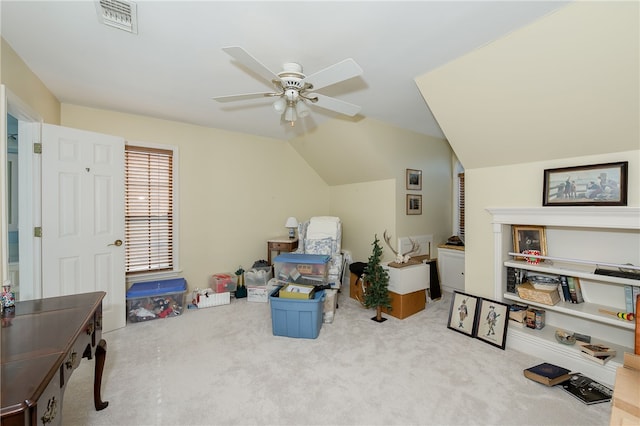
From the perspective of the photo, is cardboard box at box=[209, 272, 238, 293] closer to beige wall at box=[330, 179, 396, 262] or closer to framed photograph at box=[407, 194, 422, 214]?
beige wall at box=[330, 179, 396, 262]

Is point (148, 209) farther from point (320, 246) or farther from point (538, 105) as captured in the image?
point (538, 105)

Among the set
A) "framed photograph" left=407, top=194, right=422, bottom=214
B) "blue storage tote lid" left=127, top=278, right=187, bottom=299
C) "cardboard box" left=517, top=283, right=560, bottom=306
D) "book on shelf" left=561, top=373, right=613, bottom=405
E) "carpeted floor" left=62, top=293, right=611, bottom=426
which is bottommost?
"carpeted floor" left=62, top=293, right=611, bottom=426

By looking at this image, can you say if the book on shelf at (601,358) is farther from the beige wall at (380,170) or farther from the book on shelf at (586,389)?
the beige wall at (380,170)

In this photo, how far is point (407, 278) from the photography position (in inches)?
129

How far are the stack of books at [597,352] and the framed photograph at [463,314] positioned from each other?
0.81m

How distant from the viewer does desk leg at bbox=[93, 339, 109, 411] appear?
1.74 metres

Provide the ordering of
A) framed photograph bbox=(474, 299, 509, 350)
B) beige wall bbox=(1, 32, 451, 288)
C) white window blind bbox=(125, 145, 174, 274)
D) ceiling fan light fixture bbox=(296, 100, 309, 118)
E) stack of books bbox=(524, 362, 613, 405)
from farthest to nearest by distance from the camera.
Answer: beige wall bbox=(1, 32, 451, 288) → white window blind bbox=(125, 145, 174, 274) → framed photograph bbox=(474, 299, 509, 350) → ceiling fan light fixture bbox=(296, 100, 309, 118) → stack of books bbox=(524, 362, 613, 405)

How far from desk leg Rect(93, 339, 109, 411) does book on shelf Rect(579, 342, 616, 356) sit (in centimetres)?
346

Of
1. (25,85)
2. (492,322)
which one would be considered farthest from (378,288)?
(25,85)

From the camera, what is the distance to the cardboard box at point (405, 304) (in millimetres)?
3205

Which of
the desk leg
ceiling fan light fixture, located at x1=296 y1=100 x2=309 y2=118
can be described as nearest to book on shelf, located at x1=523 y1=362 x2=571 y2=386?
ceiling fan light fixture, located at x1=296 y1=100 x2=309 y2=118

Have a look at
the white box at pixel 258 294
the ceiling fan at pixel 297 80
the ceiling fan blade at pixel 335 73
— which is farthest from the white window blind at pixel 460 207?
the ceiling fan blade at pixel 335 73

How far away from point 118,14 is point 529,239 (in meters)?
3.73

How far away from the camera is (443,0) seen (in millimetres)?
1523
